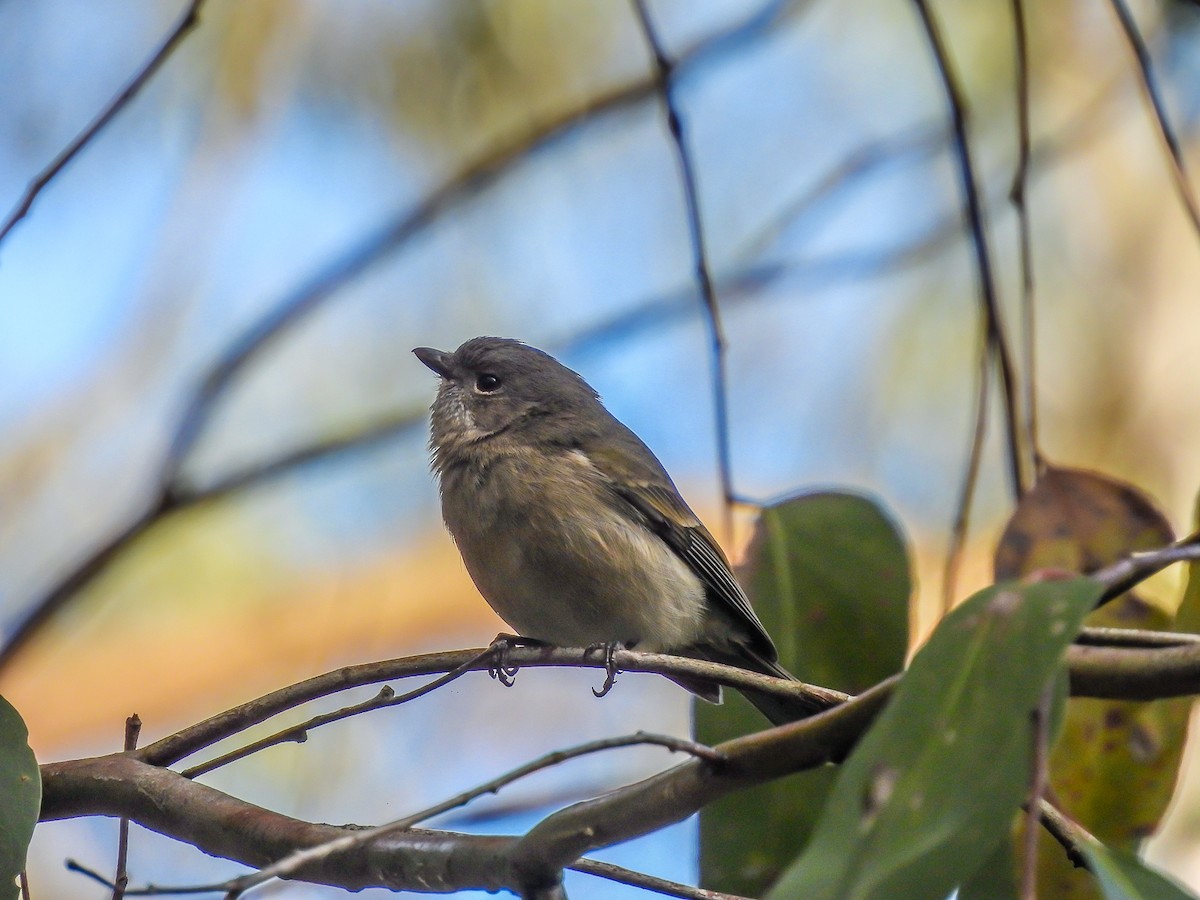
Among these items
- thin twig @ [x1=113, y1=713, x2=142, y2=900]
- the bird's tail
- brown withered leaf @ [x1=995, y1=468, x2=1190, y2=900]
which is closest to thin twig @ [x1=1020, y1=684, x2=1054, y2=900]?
the bird's tail

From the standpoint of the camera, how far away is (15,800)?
2061mm

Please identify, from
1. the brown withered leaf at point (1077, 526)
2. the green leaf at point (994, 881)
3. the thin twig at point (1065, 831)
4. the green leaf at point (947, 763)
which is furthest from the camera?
the brown withered leaf at point (1077, 526)

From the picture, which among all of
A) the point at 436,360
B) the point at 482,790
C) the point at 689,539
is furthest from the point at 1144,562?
the point at 436,360

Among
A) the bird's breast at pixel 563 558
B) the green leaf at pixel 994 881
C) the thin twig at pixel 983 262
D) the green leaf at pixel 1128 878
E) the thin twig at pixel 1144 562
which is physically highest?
the thin twig at pixel 983 262

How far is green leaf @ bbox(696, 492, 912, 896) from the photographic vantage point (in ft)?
9.87

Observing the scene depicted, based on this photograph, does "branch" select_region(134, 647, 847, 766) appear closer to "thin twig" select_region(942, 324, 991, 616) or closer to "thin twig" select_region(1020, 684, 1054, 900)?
"thin twig" select_region(1020, 684, 1054, 900)

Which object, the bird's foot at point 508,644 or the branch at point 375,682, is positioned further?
the bird's foot at point 508,644

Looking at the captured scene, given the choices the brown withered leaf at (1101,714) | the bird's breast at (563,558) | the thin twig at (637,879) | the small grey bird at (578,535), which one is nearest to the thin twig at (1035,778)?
the thin twig at (637,879)

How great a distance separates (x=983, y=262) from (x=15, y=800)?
255 cm

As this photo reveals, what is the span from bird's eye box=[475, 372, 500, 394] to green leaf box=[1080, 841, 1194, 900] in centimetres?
282

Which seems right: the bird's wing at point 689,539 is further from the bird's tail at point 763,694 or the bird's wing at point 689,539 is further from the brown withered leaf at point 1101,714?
the brown withered leaf at point 1101,714

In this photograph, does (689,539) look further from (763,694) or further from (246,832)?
(246,832)

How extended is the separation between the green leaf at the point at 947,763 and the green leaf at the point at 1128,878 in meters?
0.16

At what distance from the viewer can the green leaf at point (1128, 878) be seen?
146cm
